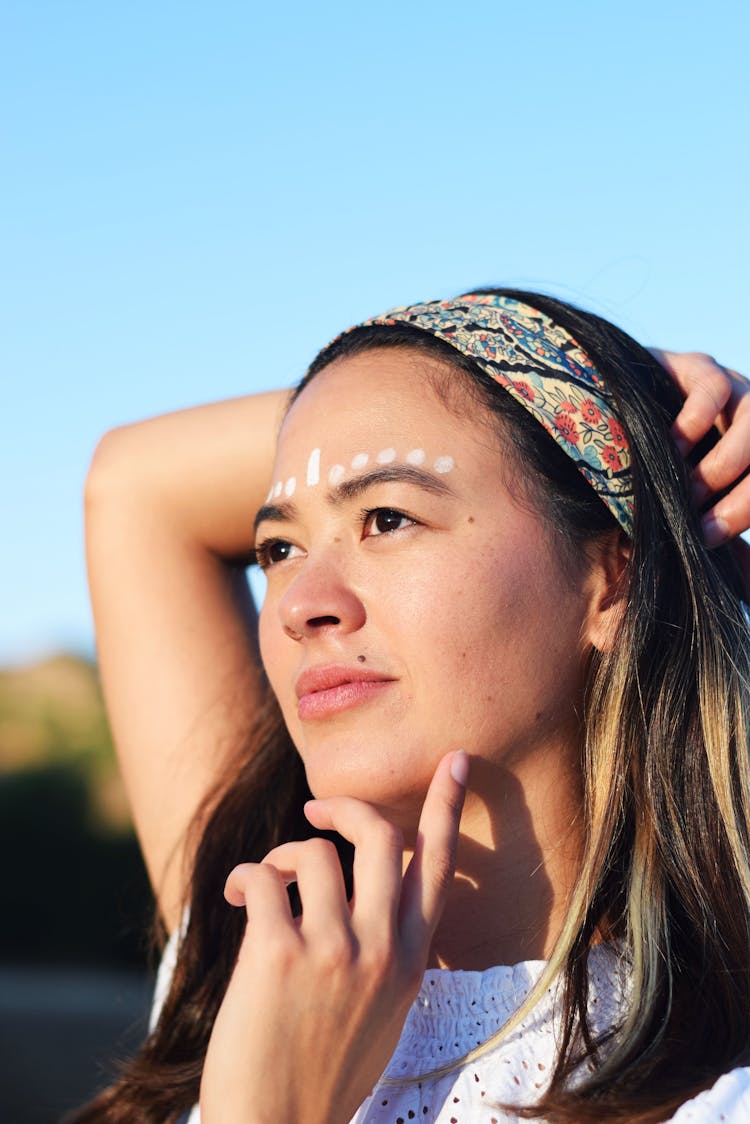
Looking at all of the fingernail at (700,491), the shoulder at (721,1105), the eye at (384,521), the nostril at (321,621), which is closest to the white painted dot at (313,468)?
the eye at (384,521)

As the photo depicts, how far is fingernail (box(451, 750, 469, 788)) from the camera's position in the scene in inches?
88.6

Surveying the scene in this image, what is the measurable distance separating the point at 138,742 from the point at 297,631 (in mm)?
1038

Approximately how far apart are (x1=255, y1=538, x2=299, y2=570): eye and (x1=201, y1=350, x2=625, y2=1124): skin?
3 centimetres

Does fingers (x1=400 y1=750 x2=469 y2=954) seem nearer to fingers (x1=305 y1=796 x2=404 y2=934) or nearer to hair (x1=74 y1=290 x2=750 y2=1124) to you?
fingers (x1=305 y1=796 x2=404 y2=934)

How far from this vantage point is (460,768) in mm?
2260

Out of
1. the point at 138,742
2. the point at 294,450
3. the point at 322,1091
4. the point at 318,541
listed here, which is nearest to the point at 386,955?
the point at 322,1091

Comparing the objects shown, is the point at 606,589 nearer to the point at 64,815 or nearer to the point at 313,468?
the point at 313,468

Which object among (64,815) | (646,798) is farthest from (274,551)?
(64,815)

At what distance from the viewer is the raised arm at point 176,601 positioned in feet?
10.6

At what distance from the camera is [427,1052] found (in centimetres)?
232

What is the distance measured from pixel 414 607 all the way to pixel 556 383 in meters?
0.61

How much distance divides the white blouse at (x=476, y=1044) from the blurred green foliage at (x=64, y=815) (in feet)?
19.2

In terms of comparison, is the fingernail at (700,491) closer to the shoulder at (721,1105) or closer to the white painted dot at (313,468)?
the white painted dot at (313,468)

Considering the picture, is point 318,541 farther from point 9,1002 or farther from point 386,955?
point 9,1002
